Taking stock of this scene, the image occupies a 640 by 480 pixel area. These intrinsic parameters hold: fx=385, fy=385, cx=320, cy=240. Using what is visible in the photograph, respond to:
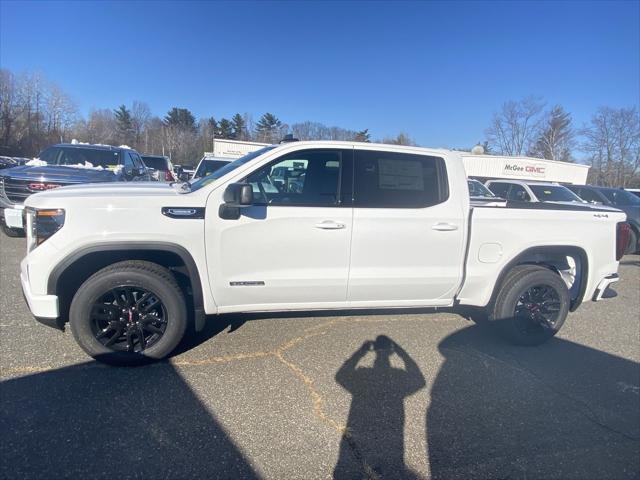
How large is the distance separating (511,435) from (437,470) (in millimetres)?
749

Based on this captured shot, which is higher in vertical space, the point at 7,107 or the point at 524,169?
the point at 7,107

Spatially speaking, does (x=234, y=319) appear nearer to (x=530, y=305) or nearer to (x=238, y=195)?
(x=238, y=195)

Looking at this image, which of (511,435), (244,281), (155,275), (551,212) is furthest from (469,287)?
(155,275)

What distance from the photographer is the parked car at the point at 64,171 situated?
22.9ft

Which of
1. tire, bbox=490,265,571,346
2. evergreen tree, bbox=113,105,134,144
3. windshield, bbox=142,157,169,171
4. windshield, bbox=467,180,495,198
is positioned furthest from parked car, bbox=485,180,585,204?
evergreen tree, bbox=113,105,134,144

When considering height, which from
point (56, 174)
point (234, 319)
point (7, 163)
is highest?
point (7, 163)

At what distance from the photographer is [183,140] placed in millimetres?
65875

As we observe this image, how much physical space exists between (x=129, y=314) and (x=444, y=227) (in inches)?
115

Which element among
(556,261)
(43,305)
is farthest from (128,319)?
(556,261)

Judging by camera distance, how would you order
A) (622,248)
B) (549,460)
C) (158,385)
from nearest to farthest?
(549,460) < (158,385) < (622,248)

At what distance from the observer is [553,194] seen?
37.4 ft

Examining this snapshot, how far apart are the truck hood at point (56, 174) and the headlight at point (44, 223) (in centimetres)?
484

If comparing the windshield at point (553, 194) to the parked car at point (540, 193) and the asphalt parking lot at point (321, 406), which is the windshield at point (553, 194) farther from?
the asphalt parking lot at point (321, 406)

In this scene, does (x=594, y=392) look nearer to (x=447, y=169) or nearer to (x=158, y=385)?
(x=447, y=169)
